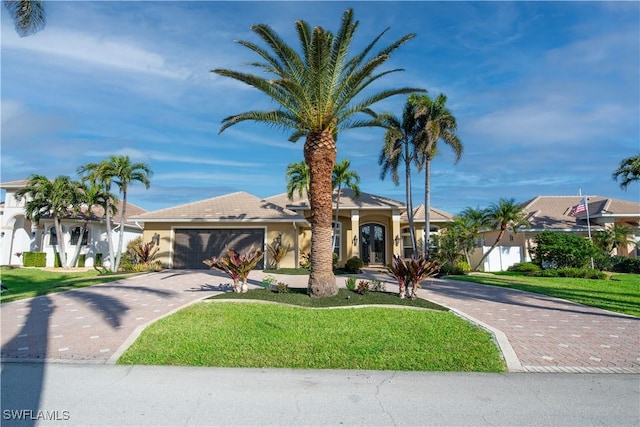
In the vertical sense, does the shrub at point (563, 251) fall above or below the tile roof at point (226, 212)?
below

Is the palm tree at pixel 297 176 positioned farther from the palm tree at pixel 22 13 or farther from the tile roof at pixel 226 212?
the palm tree at pixel 22 13

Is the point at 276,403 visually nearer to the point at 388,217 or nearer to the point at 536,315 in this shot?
the point at 536,315

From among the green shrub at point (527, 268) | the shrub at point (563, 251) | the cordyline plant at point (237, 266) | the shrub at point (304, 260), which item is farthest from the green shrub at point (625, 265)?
the cordyline plant at point (237, 266)

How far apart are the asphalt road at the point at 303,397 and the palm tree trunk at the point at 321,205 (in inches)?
204

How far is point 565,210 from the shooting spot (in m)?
29.2

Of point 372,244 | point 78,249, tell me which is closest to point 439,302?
point 372,244

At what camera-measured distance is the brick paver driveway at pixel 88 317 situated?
6766 millimetres

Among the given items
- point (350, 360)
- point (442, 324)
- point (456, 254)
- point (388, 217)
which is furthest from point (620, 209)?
point (350, 360)

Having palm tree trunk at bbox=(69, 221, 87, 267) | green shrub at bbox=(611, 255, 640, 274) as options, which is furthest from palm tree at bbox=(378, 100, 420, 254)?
palm tree trunk at bbox=(69, 221, 87, 267)

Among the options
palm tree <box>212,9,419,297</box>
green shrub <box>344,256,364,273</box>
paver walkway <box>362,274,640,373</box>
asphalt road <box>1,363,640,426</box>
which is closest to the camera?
asphalt road <box>1,363,640,426</box>

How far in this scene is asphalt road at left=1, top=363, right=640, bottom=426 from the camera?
4215 millimetres

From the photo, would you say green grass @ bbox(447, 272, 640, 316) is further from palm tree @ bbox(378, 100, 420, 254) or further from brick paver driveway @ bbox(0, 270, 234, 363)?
brick paver driveway @ bbox(0, 270, 234, 363)

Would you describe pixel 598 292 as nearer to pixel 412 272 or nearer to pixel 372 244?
pixel 412 272

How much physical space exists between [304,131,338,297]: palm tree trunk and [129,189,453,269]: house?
34.6ft
